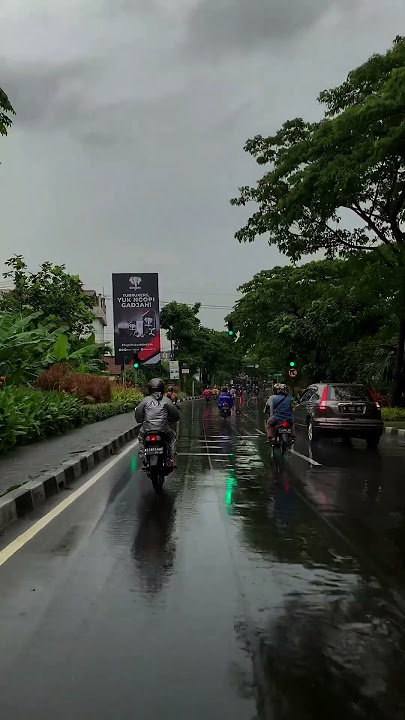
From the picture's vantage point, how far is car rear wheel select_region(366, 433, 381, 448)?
52.9ft

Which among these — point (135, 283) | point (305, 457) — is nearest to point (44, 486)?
point (305, 457)

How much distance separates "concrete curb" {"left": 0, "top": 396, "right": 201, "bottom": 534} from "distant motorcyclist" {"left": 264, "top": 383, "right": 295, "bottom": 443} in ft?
11.9

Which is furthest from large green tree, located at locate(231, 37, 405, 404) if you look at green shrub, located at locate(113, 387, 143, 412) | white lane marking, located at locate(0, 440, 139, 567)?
green shrub, located at locate(113, 387, 143, 412)

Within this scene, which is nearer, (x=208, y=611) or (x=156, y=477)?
(x=208, y=611)

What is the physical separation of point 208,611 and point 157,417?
5.58 meters

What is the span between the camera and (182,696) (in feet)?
10.7

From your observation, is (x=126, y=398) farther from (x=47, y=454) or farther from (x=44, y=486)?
(x=44, y=486)

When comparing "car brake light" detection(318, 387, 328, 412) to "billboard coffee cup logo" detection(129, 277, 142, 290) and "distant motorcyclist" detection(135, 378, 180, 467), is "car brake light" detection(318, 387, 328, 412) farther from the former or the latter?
"billboard coffee cup logo" detection(129, 277, 142, 290)

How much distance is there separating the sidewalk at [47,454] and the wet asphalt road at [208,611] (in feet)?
5.04

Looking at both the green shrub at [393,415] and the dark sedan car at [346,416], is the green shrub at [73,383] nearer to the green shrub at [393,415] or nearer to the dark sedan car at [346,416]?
the dark sedan car at [346,416]

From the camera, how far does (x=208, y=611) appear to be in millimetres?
4457

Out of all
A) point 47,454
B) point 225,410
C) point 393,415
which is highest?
point 225,410

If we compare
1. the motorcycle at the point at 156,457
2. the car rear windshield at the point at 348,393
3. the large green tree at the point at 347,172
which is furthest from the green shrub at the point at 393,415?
the motorcycle at the point at 156,457

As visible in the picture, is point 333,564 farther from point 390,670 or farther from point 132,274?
point 132,274
